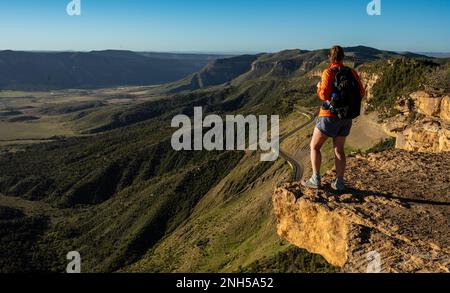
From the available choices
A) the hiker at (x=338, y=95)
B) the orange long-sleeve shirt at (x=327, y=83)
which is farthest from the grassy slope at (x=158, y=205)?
the orange long-sleeve shirt at (x=327, y=83)

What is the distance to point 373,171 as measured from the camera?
13.9 m

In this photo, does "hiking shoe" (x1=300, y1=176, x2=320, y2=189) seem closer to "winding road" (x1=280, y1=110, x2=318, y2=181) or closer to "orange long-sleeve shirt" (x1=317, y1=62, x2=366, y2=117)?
"orange long-sleeve shirt" (x1=317, y1=62, x2=366, y2=117)

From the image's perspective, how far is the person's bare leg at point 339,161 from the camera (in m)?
12.1

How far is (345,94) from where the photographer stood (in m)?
11.2

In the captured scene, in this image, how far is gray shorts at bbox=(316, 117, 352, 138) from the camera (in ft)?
38.6

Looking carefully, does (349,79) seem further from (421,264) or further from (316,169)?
(421,264)

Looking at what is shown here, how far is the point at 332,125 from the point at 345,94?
0.94 metres

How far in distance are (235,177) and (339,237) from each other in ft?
173

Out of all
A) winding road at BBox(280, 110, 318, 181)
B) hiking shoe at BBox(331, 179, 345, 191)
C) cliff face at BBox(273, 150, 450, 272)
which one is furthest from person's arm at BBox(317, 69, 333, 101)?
winding road at BBox(280, 110, 318, 181)

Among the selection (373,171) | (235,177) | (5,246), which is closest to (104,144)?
(5,246)

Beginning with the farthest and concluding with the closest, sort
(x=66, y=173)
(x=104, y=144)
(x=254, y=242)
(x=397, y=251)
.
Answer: (x=104, y=144) → (x=66, y=173) → (x=254, y=242) → (x=397, y=251)

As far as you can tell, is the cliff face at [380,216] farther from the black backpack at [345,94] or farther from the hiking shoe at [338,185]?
the black backpack at [345,94]

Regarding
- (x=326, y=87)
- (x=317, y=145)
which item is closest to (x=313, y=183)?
(x=317, y=145)

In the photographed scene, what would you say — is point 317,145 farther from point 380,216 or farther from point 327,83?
point 380,216
